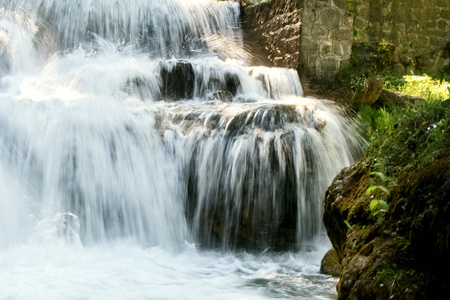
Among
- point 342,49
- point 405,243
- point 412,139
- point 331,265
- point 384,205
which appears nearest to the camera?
point 405,243

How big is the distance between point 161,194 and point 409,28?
9269 millimetres

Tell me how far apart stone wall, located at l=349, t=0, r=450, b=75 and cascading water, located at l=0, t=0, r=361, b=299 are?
574 centimetres

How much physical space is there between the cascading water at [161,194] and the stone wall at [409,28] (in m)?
5.74

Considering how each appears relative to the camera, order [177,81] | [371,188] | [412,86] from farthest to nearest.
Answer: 1. [412,86]
2. [177,81]
3. [371,188]

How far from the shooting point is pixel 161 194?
5.36 meters

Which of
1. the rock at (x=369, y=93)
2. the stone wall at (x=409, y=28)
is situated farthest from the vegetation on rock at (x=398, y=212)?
the stone wall at (x=409, y=28)

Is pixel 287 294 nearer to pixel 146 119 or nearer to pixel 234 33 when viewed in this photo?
pixel 146 119

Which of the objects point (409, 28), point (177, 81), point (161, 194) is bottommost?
point (161, 194)

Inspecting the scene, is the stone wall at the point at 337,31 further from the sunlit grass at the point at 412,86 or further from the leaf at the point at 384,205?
the leaf at the point at 384,205

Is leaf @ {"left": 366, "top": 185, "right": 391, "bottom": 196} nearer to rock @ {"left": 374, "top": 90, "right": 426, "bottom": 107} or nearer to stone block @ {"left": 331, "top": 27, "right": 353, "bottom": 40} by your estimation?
rock @ {"left": 374, "top": 90, "right": 426, "bottom": 107}

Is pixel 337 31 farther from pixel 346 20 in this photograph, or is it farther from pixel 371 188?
pixel 371 188

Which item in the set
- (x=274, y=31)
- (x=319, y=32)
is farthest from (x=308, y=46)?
(x=274, y=31)

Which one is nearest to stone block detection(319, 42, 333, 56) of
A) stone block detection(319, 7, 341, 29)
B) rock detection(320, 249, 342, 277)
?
stone block detection(319, 7, 341, 29)

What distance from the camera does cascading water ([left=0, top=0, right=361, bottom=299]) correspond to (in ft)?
13.4
